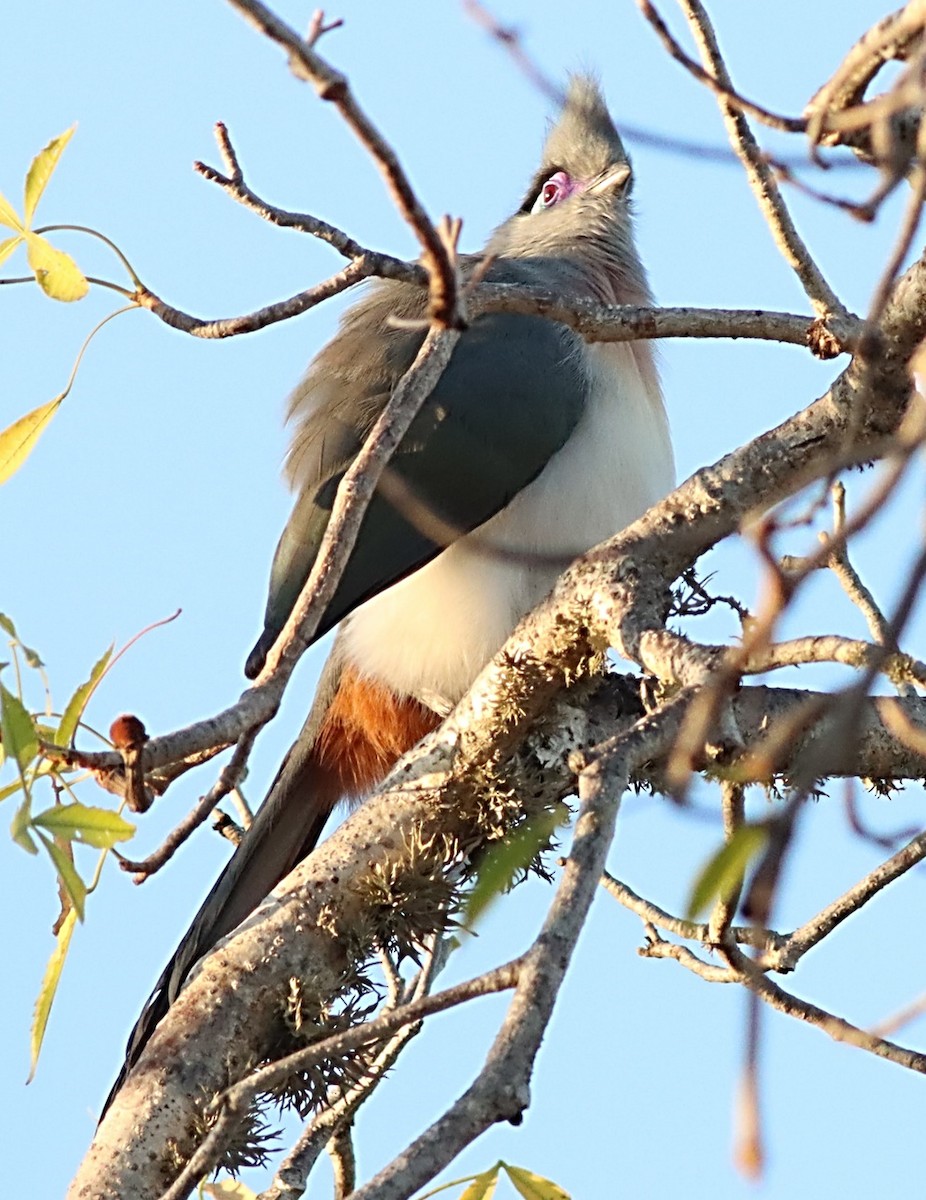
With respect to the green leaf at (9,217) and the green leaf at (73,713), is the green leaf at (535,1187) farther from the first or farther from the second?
the green leaf at (9,217)

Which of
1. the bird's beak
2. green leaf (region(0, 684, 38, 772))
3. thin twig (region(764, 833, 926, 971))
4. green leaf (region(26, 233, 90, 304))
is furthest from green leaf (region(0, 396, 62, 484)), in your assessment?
the bird's beak

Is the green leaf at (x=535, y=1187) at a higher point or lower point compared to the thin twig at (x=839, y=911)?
lower

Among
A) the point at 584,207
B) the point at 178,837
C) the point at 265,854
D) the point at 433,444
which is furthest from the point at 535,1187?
the point at 584,207

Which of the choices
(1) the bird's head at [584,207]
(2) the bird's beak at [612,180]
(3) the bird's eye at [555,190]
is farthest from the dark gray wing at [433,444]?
(3) the bird's eye at [555,190]

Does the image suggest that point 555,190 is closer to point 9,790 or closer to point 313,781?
point 313,781

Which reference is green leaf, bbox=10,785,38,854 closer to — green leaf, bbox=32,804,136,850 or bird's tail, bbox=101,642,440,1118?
green leaf, bbox=32,804,136,850

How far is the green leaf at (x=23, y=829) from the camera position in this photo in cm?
185

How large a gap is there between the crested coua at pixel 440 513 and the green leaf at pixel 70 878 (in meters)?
1.81

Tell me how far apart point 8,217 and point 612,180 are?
11.6ft

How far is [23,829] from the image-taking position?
1881 millimetres

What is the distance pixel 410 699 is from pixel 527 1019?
8.13 ft

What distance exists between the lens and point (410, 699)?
4184 millimetres

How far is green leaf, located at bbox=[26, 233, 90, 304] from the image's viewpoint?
2299mm

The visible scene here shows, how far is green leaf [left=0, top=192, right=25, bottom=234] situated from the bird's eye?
141 inches
